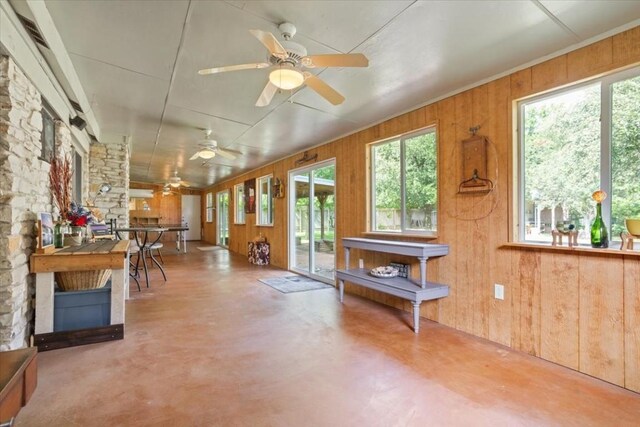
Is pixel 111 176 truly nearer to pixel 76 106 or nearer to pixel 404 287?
pixel 76 106

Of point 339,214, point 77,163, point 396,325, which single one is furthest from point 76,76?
point 396,325

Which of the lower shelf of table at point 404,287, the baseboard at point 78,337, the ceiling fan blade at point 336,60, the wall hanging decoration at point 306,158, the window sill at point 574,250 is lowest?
the baseboard at point 78,337

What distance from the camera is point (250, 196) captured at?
838 cm

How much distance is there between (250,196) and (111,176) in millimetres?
3503

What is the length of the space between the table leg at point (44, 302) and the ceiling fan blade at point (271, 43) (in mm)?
2500

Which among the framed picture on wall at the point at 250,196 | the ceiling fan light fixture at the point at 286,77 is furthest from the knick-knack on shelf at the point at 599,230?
the framed picture on wall at the point at 250,196

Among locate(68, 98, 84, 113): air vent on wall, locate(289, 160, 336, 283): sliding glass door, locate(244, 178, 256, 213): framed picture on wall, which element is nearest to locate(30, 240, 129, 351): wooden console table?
locate(68, 98, 84, 113): air vent on wall

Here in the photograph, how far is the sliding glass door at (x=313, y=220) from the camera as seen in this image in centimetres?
524

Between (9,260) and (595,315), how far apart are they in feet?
13.3

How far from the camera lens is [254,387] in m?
2.03

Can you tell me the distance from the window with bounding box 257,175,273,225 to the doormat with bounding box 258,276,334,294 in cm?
212

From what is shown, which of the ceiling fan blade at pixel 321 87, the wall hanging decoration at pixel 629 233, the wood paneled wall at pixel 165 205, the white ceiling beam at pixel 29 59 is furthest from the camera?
the wood paneled wall at pixel 165 205

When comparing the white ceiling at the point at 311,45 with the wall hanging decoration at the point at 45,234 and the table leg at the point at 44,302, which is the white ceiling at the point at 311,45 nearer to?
the wall hanging decoration at the point at 45,234

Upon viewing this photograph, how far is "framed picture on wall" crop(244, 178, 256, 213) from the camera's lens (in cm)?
820
